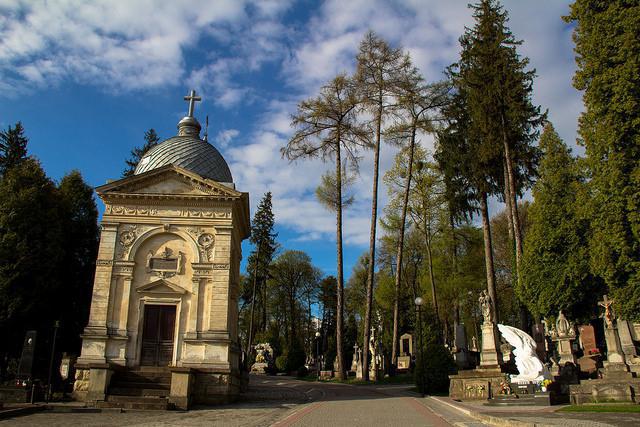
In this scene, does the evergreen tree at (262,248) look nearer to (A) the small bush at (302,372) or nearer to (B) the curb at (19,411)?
(A) the small bush at (302,372)

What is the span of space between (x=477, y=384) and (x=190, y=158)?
15.2 metres

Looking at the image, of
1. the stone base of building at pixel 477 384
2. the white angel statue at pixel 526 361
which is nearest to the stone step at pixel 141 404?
the stone base of building at pixel 477 384

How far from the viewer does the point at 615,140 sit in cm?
1462

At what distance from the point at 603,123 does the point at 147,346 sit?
17.5 m

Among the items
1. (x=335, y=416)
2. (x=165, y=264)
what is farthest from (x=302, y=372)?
(x=335, y=416)

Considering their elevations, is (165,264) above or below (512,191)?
below

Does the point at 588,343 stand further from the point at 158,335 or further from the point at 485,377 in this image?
the point at 158,335

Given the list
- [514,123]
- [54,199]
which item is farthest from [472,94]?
[54,199]

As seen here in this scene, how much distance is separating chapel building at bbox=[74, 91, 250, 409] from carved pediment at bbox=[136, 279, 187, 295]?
1.5 inches

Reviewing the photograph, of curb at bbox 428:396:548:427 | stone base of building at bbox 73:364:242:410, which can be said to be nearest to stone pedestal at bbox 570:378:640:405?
curb at bbox 428:396:548:427

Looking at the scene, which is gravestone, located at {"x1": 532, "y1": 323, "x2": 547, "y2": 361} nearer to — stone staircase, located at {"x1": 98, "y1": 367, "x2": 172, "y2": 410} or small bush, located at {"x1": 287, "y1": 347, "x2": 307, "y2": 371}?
stone staircase, located at {"x1": 98, "y1": 367, "x2": 172, "y2": 410}

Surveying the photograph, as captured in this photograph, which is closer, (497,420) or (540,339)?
(497,420)

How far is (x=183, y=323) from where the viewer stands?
18.4m

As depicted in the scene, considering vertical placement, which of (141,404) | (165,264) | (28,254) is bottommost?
(141,404)
